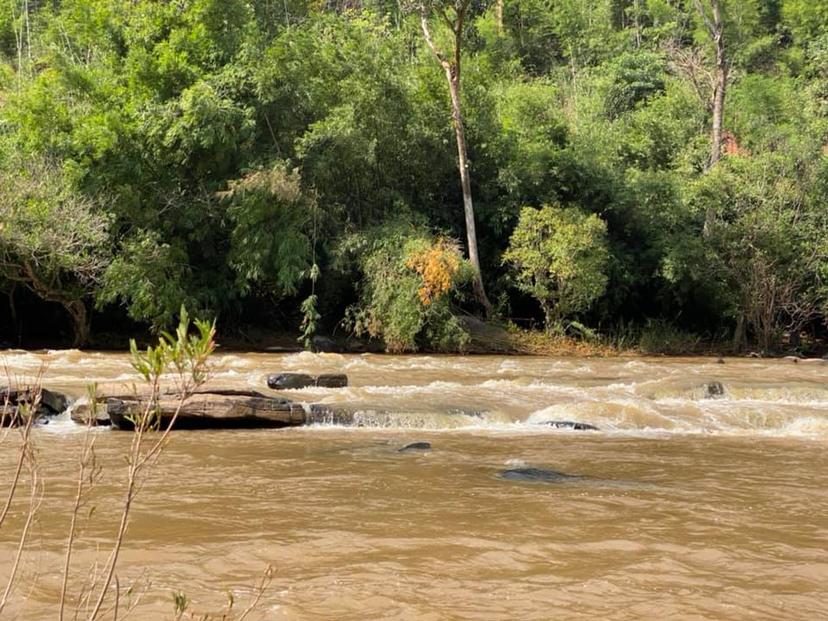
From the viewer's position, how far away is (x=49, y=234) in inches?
733

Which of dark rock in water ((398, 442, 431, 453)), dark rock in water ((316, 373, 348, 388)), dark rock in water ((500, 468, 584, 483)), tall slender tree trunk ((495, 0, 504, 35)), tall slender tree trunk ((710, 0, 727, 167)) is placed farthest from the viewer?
tall slender tree trunk ((495, 0, 504, 35))

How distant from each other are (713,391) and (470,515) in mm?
8987

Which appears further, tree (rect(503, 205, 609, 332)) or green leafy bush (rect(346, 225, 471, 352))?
tree (rect(503, 205, 609, 332))

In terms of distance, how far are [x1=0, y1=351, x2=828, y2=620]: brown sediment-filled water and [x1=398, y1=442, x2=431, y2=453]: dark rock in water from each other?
0.52 ft

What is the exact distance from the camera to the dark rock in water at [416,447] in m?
9.83

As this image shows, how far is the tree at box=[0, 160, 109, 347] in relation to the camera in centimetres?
1842

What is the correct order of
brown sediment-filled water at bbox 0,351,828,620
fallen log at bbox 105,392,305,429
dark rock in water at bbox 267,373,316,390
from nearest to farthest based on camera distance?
brown sediment-filled water at bbox 0,351,828,620 < fallen log at bbox 105,392,305,429 < dark rock in water at bbox 267,373,316,390

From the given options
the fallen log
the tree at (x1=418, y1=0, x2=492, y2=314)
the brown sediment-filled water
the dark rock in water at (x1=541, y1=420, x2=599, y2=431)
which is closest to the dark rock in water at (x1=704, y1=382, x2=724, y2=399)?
the brown sediment-filled water

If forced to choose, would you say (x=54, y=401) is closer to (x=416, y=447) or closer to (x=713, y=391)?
(x=416, y=447)

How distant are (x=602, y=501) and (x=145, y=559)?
3.92 meters

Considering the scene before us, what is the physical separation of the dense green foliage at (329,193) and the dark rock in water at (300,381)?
6.93 metres

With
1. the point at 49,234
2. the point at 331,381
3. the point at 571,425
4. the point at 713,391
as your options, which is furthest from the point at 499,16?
the point at 571,425

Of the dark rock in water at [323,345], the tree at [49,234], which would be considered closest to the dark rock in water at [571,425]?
the dark rock in water at [323,345]

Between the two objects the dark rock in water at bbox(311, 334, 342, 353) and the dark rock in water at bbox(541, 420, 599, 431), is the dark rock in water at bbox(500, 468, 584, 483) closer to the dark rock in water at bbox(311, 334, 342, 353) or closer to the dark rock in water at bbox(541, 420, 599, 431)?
the dark rock in water at bbox(541, 420, 599, 431)
